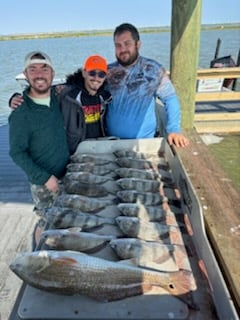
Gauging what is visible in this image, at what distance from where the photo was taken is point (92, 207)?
1.78 m

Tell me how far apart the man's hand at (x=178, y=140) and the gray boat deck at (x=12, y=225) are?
168cm

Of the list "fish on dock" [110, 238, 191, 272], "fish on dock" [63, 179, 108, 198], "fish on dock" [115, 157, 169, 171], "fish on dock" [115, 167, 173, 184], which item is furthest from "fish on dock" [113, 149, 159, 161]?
"fish on dock" [110, 238, 191, 272]

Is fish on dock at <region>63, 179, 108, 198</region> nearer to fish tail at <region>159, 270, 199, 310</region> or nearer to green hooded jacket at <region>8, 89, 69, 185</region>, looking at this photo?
green hooded jacket at <region>8, 89, 69, 185</region>

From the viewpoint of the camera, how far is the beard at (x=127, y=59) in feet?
9.45

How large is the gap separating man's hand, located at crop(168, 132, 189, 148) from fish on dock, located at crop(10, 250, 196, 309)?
1.31 metres

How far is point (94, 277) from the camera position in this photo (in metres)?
1.24

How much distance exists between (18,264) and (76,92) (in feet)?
5.20

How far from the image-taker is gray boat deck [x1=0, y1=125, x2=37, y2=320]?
272cm

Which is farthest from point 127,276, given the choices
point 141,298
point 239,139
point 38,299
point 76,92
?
point 239,139

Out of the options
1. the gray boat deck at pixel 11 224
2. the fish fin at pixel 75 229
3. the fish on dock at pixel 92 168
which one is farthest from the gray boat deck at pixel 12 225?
the fish fin at pixel 75 229

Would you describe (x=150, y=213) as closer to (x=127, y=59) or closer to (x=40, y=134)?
(x=40, y=134)

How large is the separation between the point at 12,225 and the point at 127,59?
2112mm

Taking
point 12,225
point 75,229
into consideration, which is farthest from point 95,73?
point 12,225

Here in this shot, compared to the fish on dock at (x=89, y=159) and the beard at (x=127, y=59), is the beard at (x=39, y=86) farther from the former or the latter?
the beard at (x=127, y=59)
